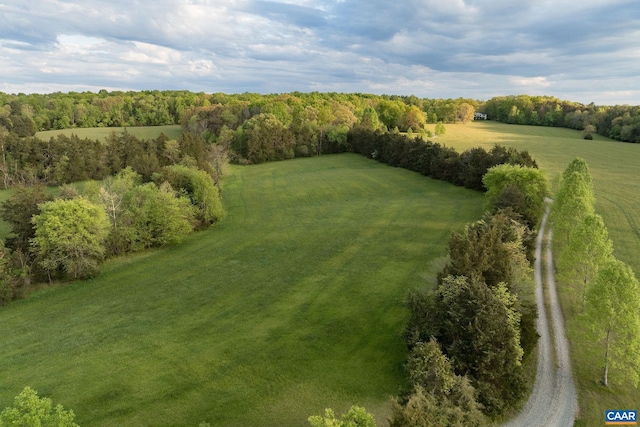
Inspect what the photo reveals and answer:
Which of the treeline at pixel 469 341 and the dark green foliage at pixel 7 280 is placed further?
the dark green foliage at pixel 7 280

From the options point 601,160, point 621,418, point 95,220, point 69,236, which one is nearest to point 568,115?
point 601,160

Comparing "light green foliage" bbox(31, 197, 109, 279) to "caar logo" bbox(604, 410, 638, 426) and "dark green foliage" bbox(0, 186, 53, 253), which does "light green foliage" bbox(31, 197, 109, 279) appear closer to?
"dark green foliage" bbox(0, 186, 53, 253)

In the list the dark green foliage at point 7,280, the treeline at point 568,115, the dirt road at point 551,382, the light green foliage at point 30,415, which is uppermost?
the treeline at point 568,115

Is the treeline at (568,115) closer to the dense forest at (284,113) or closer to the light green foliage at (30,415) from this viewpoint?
the dense forest at (284,113)

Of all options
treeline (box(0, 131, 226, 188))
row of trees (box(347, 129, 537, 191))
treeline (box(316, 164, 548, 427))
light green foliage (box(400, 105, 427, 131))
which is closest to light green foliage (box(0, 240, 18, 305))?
treeline (box(316, 164, 548, 427))

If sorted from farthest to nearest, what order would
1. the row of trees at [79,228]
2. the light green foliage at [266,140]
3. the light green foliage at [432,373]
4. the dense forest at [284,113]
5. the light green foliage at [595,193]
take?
1. the dense forest at [284,113]
2. the light green foliage at [266,140]
3. the row of trees at [79,228]
4. the light green foliage at [595,193]
5. the light green foliage at [432,373]

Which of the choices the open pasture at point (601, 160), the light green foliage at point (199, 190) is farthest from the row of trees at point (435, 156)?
the light green foliage at point (199, 190)

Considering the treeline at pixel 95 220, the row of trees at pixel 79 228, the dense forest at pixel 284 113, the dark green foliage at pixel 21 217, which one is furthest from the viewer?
the dense forest at pixel 284 113
